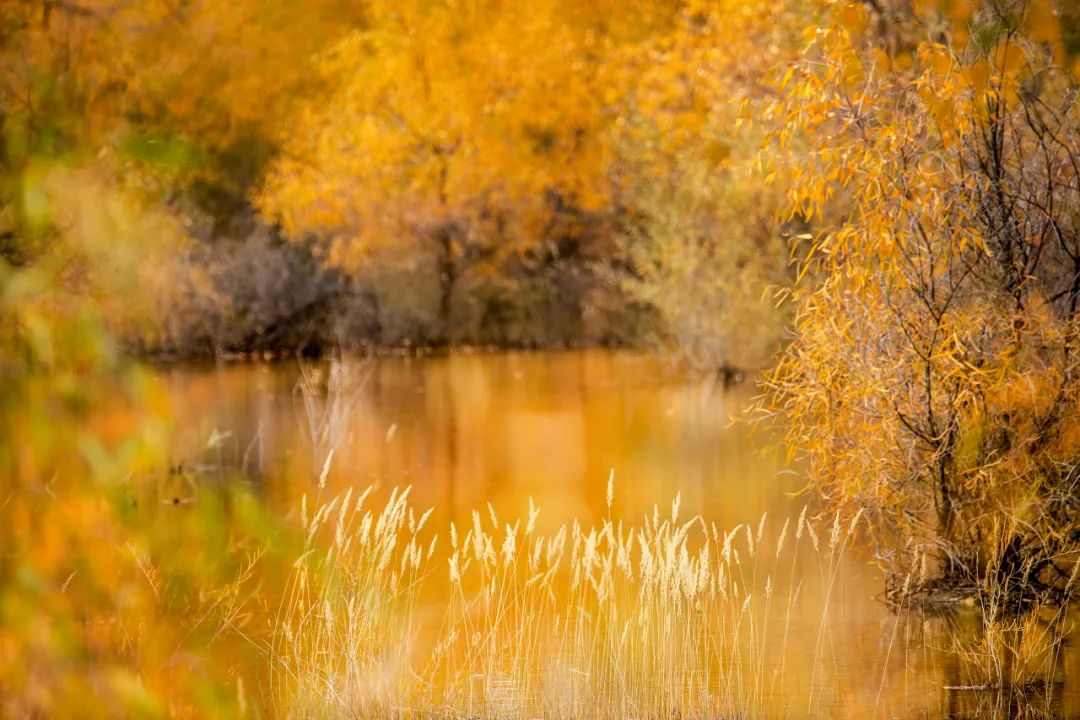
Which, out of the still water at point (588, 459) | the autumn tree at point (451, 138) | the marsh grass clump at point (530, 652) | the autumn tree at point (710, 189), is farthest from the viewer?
the autumn tree at point (451, 138)

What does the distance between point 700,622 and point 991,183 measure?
287cm

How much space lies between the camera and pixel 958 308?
875cm

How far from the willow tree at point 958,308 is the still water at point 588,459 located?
0.67 metres

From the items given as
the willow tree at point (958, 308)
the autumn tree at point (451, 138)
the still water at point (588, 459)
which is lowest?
the still water at point (588, 459)

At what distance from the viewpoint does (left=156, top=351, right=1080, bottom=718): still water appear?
8023mm

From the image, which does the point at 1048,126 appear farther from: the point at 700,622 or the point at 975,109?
the point at 700,622

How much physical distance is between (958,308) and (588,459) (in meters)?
8.32

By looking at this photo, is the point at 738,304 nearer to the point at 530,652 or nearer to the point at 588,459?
the point at 588,459

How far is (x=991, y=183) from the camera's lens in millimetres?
8758

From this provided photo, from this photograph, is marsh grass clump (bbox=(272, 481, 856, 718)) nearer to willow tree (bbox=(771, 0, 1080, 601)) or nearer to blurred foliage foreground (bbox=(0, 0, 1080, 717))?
blurred foliage foreground (bbox=(0, 0, 1080, 717))

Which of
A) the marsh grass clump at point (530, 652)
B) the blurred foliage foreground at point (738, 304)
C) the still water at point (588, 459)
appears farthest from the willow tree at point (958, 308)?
the marsh grass clump at point (530, 652)

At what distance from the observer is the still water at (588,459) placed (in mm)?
8023

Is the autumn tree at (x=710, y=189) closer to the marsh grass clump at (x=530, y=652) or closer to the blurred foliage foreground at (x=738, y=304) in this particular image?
the blurred foliage foreground at (x=738, y=304)

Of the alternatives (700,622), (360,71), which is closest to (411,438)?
(700,622)
